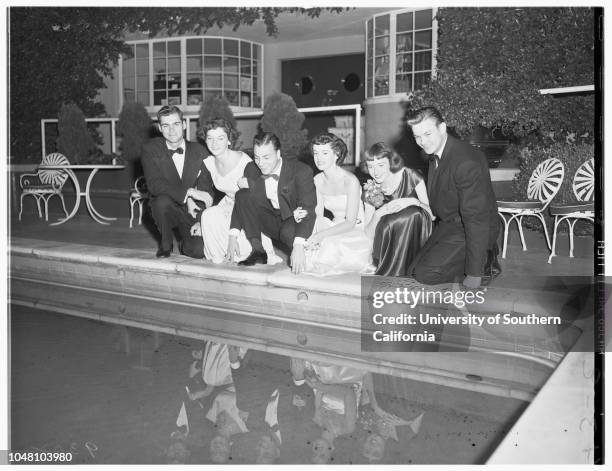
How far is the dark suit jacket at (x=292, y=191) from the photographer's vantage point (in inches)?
151

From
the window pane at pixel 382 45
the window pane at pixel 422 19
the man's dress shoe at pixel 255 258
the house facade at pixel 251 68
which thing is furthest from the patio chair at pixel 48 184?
the window pane at pixel 422 19

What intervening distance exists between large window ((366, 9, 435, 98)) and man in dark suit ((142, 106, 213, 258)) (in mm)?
5049

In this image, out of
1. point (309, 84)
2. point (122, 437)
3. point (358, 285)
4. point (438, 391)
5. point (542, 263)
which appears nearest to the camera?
point (122, 437)

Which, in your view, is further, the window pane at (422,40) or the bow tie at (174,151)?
the window pane at (422,40)

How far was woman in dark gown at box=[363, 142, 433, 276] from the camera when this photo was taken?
3717 millimetres

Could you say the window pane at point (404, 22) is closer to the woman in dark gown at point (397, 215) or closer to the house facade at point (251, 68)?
the house facade at point (251, 68)

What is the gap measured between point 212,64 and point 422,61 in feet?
14.2

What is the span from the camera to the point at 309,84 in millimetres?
11797

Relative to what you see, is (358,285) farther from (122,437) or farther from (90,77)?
(90,77)

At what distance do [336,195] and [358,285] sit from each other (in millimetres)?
747

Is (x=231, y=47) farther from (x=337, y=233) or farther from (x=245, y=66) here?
(x=337, y=233)

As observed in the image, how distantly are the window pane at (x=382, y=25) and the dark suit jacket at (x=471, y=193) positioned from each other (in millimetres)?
6576
